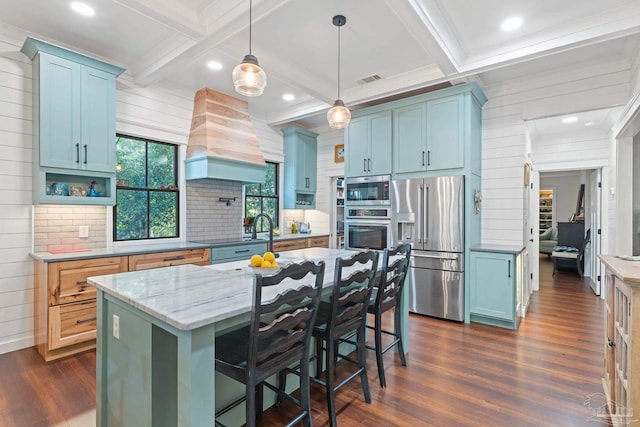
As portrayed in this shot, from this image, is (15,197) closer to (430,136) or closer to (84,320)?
Result: (84,320)

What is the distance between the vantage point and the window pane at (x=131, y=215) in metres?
3.91

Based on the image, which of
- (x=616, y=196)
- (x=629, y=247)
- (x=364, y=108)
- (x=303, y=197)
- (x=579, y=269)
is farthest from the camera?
(x=579, y=269)

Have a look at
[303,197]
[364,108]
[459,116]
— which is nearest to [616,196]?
[459,116]

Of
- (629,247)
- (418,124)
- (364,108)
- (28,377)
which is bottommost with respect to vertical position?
(28,377)

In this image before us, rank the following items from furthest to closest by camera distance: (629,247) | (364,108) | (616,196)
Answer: (364,108) → (616,196) → (629,247)

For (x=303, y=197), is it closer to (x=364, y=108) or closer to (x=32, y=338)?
(x=364, y=108)

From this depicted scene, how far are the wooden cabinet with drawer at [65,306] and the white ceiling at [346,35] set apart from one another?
2.21 metres

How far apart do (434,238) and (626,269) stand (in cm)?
241

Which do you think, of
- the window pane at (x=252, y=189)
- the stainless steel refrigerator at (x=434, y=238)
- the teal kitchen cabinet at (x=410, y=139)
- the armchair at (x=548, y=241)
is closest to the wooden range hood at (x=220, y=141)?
the window pane at (x=252, y=189)

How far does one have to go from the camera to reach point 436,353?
118 inches

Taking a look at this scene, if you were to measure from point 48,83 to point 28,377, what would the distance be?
8.46 ft

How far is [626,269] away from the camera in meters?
1.62

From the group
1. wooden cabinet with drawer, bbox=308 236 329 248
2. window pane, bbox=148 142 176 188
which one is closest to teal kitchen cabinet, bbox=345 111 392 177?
wooden cabinet with drawer, bbox=308 236 329 248

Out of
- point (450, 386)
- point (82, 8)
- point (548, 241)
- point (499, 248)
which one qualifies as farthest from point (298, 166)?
point (548, 241)
